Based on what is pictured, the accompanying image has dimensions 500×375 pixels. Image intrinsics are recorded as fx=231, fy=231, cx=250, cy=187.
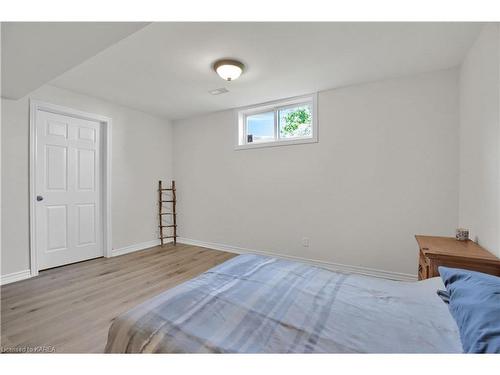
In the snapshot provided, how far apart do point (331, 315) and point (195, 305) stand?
25.5 inches

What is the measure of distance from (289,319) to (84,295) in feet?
7.55

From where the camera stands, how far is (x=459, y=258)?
160 cm

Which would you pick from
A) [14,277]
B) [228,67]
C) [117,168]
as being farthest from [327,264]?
[14,277]

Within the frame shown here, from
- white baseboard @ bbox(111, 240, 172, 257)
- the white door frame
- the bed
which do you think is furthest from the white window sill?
white baseboard @ bbox(111, 240, 172, 257)

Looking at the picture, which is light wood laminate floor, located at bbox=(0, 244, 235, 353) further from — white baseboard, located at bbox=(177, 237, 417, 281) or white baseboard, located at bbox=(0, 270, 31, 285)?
white baseboard, located at bbox=(177, 237, 417, 281)

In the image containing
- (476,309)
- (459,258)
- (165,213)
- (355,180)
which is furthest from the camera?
(165,213)

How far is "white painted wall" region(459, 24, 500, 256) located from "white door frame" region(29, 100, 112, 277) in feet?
14.4

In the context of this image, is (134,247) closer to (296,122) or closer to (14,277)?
(14,277)

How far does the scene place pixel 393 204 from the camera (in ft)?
8.98

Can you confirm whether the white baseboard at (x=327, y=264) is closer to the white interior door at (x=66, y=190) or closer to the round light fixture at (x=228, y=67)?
the white interior door at (x=66, y=190)

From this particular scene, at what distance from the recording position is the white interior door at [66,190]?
9.75 ft

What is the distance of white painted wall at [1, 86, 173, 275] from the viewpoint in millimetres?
2629
